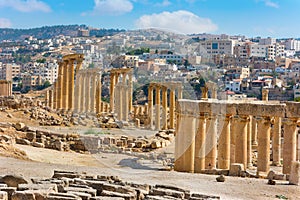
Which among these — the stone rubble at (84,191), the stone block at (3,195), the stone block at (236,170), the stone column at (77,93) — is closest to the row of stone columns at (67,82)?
the stone column at (77,93)

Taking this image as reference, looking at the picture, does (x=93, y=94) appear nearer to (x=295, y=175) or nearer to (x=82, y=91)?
(x=82, y=91)

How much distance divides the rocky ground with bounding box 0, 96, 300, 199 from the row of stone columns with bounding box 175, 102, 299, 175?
1153mm

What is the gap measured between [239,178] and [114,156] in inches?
446

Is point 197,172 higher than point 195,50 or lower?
lower

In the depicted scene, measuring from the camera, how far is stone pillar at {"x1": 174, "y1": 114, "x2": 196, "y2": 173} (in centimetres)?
2405

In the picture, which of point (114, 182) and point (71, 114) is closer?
point (114, 182)

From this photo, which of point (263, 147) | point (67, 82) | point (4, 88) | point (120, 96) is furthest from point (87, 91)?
point (263, 147)

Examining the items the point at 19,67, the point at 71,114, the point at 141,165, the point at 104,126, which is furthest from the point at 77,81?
the point at 19,67

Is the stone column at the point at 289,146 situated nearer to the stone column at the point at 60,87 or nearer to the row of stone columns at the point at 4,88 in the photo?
the stone column at the point at 60,87

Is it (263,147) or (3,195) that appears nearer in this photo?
(3,195)

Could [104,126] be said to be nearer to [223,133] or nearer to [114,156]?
[114,156]

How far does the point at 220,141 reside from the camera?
83.6 feet

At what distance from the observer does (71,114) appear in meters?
54.3

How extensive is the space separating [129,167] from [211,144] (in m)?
4.22
